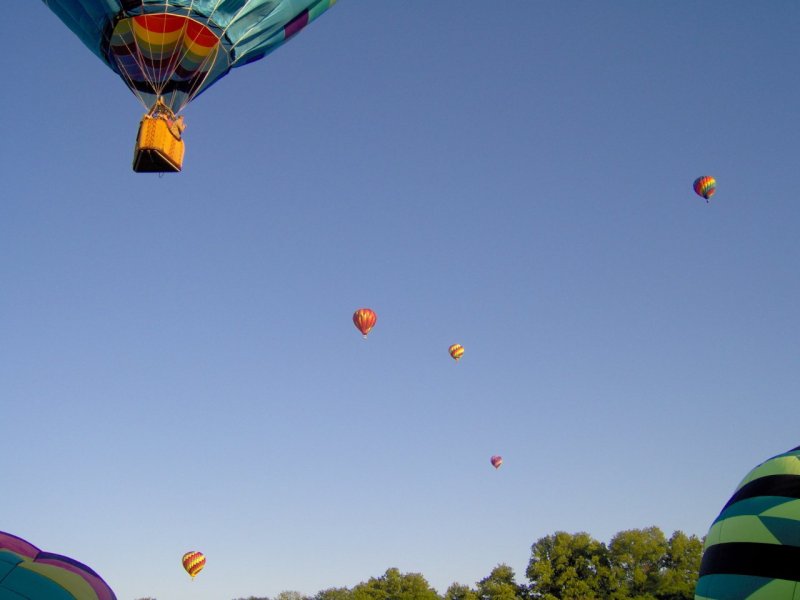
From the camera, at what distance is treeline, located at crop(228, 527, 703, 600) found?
3481 centimetres

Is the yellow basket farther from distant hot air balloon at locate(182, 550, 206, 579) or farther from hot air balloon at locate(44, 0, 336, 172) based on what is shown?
distant hot air balloon at locate(182, 550, 206, 579)

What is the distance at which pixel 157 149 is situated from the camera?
10742mm

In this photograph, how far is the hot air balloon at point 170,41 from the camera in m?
11.2

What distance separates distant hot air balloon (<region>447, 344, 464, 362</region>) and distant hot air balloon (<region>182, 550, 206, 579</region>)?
1323cm

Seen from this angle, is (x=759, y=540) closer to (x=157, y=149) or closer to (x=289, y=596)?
(x=157, y=149)

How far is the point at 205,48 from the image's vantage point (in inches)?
484

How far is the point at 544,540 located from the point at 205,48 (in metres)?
31.9

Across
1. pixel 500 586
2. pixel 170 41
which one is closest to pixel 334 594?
pixel 500 586

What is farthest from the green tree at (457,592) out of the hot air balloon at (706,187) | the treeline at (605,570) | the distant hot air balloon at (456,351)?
the hot air balloon at (706,187)

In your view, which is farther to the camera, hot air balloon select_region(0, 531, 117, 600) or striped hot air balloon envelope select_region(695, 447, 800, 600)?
striped hot air balloon envelope select_region(695, 447, 800, 600)

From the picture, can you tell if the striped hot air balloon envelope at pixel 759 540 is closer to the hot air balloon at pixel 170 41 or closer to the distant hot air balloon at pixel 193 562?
the hot air balloon at pixel 170 41

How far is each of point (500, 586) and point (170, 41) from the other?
103 feet

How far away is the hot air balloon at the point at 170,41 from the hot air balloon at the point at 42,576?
552cm

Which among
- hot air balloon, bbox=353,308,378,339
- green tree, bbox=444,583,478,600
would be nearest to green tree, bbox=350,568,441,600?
green tree, bbox=444,583,478,600
